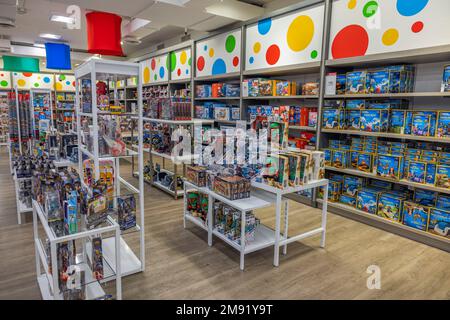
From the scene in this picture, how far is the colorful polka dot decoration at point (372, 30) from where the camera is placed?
323cm

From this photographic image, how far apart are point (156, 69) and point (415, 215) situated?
7.27 meters

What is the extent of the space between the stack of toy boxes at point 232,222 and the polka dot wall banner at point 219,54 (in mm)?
3448

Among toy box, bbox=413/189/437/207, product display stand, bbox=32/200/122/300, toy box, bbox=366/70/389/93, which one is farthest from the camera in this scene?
toy box, bbox=366/70/389/93

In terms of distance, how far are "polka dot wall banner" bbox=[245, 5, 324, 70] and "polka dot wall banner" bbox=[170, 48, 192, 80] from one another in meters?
2.02

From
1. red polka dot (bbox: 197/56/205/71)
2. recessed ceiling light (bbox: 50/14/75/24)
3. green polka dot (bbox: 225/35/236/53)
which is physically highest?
recessed ceiling light (bbox: 50/14/75/24)

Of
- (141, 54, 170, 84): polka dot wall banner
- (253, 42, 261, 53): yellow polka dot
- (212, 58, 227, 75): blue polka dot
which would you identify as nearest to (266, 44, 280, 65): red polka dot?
(253, 42, 261, 53): yellow polka dot

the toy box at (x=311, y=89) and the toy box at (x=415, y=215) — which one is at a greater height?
the toy box at (x=311, y=89)

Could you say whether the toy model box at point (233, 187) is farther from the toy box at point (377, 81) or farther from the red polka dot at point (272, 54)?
the red polka dot at point (272, 54)

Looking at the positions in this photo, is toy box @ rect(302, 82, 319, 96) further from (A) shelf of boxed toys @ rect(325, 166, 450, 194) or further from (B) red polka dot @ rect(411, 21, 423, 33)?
(B) red polka dot @ rect(411, 21, 423, 33)

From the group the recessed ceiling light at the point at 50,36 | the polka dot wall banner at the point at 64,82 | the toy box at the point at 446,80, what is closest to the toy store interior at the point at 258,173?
the toy box at the point at 446,80

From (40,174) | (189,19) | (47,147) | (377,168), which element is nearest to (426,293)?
(377,168)

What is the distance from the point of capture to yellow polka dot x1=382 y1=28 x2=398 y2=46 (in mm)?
3396

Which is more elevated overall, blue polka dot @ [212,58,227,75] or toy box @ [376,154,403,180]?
blue polka dot @ [212,58,227,75]
